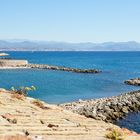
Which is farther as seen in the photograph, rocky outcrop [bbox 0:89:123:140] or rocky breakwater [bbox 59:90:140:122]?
rocky breakwater [bbox 59:90:140:122]

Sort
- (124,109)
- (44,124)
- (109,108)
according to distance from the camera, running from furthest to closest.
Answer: (124,109) < (109,108) < (44,124)

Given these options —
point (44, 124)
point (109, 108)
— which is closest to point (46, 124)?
point (44, 124)

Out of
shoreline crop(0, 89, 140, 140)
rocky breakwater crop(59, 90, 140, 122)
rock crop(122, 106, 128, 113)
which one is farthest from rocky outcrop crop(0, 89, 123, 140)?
rock crop(122, 106, 128, 113)

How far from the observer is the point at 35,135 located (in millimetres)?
11797

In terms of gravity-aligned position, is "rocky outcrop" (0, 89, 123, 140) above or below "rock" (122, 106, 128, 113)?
above

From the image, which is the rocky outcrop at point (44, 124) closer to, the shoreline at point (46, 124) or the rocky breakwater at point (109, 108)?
the shoreline at point (46, 124)

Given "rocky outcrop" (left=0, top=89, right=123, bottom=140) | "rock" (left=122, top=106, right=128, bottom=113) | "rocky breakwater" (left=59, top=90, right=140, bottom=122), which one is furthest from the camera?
"rock" (left=122, top=106, right=128, bottom=113)

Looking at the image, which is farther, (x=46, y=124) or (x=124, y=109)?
(x=124, y=109)

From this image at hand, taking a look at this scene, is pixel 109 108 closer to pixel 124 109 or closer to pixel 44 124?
pixel 124 109

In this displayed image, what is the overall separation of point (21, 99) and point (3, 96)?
2.43 feet

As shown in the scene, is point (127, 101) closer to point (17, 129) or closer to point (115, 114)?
point (115, 114)

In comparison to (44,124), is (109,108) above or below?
below

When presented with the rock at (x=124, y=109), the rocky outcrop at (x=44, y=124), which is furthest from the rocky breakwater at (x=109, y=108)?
the rocky outcrop at (x=44, y=124)

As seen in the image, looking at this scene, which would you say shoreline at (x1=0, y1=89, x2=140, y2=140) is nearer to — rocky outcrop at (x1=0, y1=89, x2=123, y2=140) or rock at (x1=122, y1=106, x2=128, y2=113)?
rocky outcrop at (x1=0, y1=89, x2=123, y2=140)
